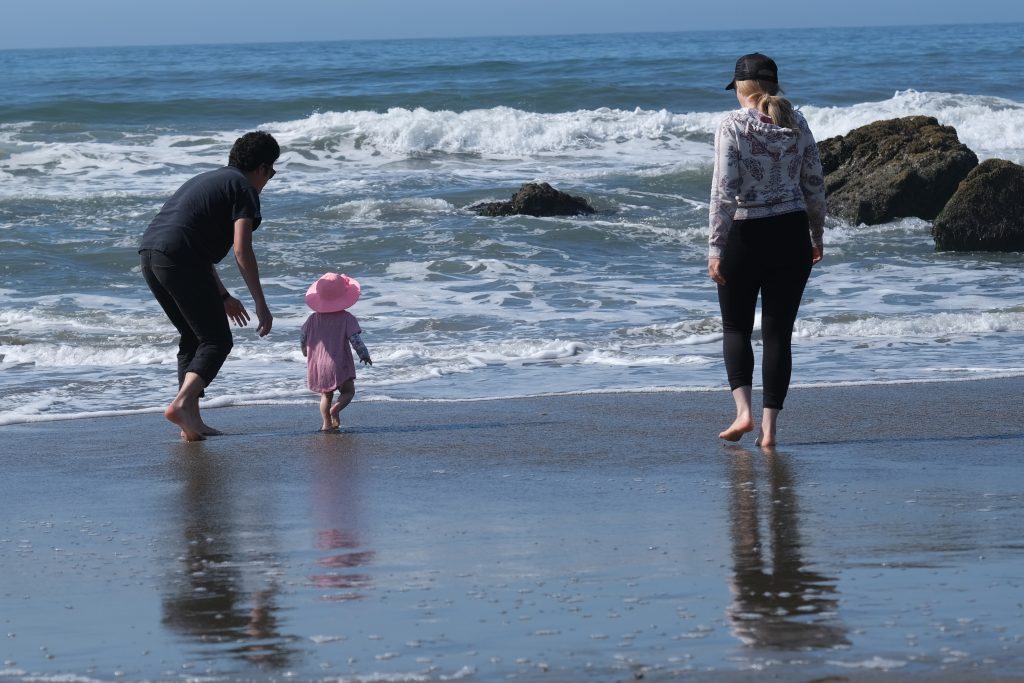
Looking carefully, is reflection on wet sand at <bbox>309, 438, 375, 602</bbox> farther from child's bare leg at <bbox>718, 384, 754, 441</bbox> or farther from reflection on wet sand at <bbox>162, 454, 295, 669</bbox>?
child's bare leg at <bbox>718, 384, 754, 441</bbox>

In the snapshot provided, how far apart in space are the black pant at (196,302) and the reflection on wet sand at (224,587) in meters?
1.09

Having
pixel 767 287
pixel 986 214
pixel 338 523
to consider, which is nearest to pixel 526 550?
pixel 338 523

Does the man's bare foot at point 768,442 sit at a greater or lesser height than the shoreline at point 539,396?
A: greater

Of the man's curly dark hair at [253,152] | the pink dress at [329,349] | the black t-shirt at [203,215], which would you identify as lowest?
the pink dress at [329,349]

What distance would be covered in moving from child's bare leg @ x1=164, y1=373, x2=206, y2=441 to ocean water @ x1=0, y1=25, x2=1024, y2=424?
1239 millimetres

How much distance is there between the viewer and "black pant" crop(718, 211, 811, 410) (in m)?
5.23

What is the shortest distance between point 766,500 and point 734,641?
5.13ft

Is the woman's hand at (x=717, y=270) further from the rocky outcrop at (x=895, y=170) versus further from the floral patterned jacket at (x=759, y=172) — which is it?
the rocky outcrop at (x=895, y=170)

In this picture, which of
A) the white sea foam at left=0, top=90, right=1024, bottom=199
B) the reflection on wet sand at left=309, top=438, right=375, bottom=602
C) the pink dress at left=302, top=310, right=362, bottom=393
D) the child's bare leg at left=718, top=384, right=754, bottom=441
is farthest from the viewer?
the white sea foam at left=0, top=90, right=1024, bottom=199

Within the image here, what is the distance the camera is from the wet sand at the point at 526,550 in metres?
3.00

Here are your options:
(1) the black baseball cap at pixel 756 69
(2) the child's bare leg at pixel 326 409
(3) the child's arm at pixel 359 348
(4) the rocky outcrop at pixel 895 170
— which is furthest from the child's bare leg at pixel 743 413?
(4) the rocky outcrop at pixel 895 170

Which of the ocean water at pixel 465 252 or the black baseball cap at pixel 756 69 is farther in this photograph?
the ocean water at pixel 465 252

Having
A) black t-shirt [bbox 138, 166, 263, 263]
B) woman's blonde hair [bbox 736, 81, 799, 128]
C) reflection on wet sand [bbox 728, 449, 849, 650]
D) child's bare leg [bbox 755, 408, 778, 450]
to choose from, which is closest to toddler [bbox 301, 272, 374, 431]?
black t-shirt [bbox 138, 166, 263, 263]

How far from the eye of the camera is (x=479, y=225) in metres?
15.2
